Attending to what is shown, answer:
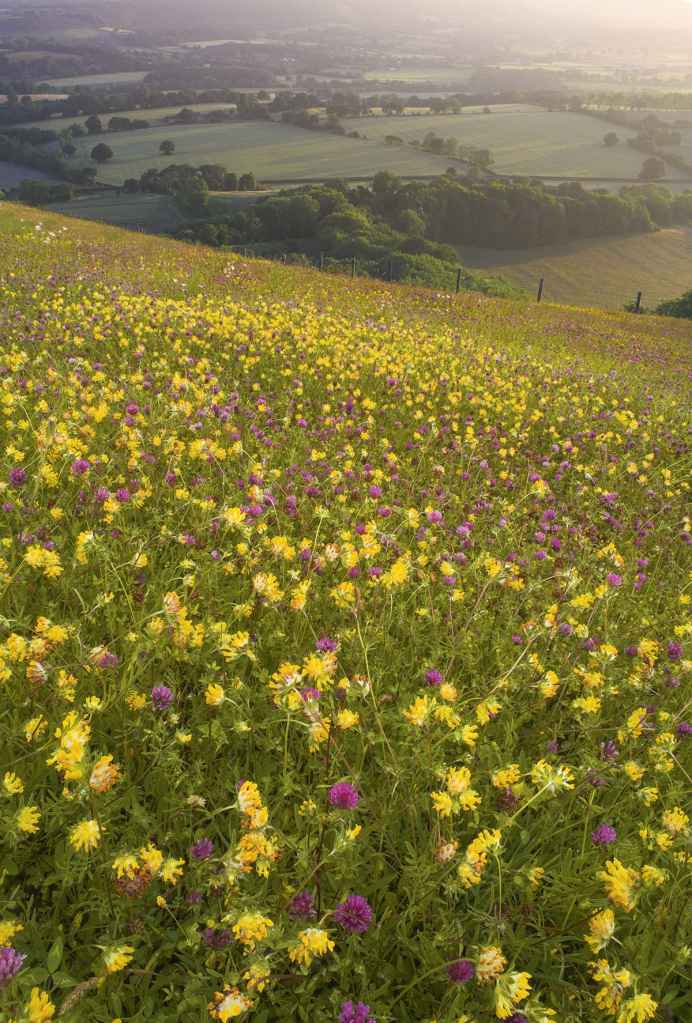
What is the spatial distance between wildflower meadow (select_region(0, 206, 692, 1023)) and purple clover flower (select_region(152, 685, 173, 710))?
0.08 metres

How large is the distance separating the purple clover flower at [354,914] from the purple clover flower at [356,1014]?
202 millimetres

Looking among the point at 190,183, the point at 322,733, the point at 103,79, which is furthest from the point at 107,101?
the point at 322,733

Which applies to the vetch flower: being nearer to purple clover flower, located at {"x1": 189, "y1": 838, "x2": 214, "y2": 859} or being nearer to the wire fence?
purple clover flower, located at {"x1": 189, "y1": 838, "x2": 214, "y2": 859}

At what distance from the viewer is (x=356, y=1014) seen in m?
2.04

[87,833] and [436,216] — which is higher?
[436,216]

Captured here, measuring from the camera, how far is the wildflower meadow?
7.01ft

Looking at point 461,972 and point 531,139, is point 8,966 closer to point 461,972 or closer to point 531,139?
point 461,972

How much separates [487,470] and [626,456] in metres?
2.38

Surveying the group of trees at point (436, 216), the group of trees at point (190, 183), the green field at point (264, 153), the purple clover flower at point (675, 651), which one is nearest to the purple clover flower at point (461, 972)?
the purple clover flower at point (675, 651)

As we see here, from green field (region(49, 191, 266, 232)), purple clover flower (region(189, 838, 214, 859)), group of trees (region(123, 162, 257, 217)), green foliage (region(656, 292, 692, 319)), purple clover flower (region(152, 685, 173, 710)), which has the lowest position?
green foliage (region(656, 292, 692, 319))

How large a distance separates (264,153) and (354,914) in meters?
116

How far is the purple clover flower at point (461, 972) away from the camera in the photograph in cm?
207

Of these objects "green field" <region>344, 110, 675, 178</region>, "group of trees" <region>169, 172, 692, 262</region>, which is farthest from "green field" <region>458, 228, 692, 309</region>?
"green field" <region>344, 110, 675, 178</region>

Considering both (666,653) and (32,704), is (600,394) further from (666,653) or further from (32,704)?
(32,704)
